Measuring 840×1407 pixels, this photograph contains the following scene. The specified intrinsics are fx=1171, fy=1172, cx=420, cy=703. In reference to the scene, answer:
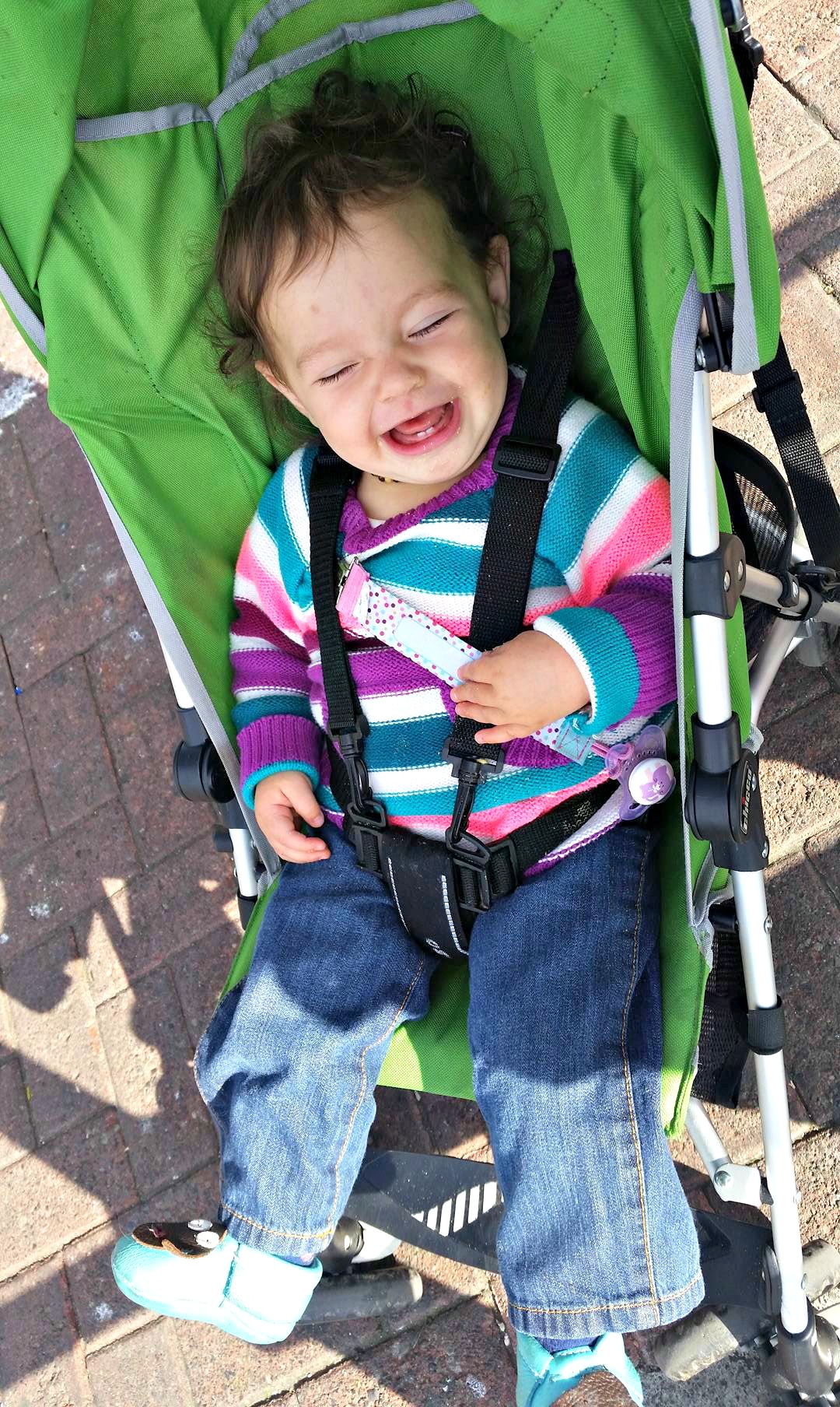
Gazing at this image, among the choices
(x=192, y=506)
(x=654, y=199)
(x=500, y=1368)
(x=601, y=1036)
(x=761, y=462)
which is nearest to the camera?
(x=654, y=199)

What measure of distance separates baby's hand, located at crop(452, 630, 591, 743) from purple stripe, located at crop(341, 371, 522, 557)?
259 mm

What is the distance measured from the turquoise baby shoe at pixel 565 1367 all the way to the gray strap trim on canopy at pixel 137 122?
1.82 meters

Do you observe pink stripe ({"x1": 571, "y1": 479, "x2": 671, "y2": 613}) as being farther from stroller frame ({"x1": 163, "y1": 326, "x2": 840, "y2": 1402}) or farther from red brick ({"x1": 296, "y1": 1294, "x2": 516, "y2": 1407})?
red brick ({"x1": 296, "y1": 1294, "x2": 516, "y2": 1407})

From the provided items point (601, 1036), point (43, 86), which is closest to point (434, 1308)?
point (601, 1036)

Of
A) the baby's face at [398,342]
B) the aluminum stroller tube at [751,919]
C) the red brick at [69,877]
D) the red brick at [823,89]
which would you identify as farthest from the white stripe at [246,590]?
the red brick at [823,89]

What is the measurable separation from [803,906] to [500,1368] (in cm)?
100

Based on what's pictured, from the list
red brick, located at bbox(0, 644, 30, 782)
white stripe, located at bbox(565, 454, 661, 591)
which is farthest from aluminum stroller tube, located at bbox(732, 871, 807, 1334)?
red brick, located at bbox(0, 644, 30, 782)

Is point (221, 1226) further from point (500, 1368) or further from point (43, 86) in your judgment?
→ point (43, 86)

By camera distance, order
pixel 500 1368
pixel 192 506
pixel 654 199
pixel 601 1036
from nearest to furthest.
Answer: pixel 654 199
pixel 601 1036
pixel 192 506
pixel 500 1368

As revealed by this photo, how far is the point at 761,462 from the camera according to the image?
167 cm

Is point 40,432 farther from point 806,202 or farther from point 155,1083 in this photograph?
point 806,202

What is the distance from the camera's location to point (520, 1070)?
5.20ft

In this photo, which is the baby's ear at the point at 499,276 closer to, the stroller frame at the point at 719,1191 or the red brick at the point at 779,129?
the stroller frame at the point at 719,1191

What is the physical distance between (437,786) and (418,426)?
1.73 ft
